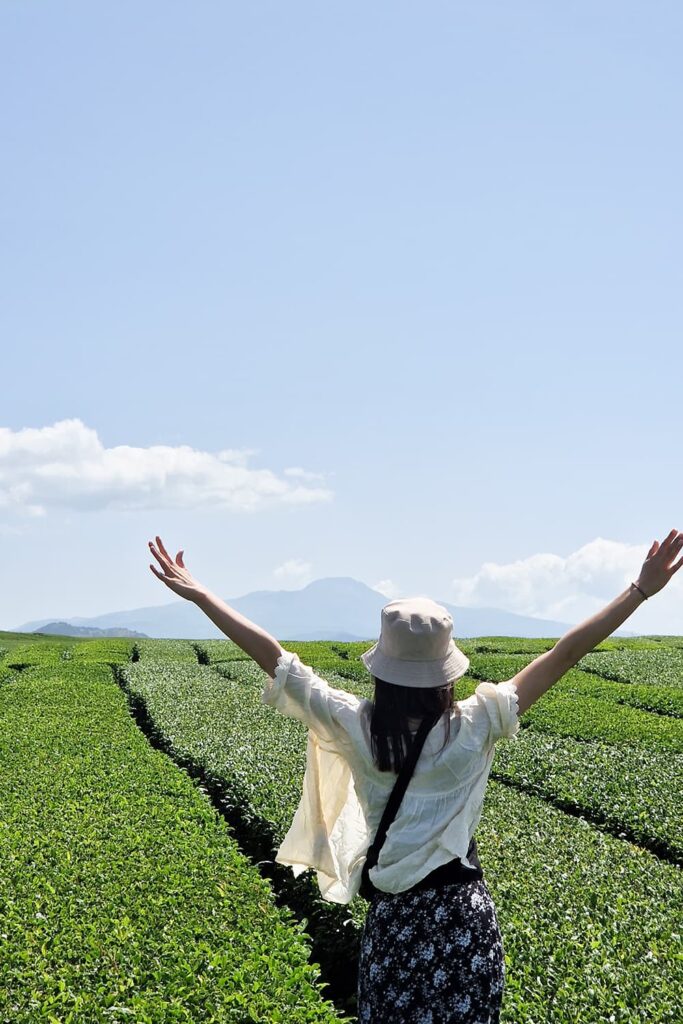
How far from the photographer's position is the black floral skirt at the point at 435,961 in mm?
3010

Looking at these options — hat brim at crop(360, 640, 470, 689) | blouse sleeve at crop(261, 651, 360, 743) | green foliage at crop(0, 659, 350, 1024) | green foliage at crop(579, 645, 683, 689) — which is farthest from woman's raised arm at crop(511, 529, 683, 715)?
green foliage at crop(579, 645, 683, 689)

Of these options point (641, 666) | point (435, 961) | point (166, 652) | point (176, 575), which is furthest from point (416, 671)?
point (166, 652)

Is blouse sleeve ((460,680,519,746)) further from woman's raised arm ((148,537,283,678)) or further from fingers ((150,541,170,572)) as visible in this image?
fingers ((150,541,170,572))

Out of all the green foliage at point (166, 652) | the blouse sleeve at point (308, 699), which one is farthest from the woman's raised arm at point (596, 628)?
the green foliage at point (166, 652)

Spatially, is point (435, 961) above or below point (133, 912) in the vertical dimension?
above

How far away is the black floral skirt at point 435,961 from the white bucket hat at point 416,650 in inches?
28.6

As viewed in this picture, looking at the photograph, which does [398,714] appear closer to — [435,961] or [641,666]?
[435,961]

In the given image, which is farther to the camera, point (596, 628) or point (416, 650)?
point (596, 628)

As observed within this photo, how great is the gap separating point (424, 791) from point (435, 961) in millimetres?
556

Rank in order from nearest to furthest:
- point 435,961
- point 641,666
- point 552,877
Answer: point 435,961 → point 552,877 → point 641,666

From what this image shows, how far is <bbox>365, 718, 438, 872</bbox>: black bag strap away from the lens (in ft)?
9.88

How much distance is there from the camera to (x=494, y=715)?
305 centimetres

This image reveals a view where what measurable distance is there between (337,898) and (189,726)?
387 inches

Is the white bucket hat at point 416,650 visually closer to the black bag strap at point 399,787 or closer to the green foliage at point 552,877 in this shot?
the black bag strap at point 399,787
